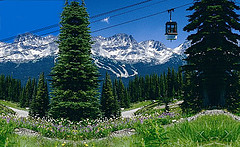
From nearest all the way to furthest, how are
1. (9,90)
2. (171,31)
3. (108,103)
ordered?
1. (171,31)
2. (108,103)
3. (9,90)

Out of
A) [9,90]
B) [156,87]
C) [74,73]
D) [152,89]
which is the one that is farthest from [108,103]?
[9,90]

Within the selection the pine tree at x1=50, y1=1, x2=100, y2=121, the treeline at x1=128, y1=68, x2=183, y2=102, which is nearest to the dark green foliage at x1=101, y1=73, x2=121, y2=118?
the pine tree at x1=50, y1=1, x2=100, y2=121

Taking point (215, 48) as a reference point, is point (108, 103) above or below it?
below

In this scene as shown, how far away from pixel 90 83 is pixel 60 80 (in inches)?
103

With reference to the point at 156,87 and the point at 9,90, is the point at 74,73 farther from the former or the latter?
the point at 9,90

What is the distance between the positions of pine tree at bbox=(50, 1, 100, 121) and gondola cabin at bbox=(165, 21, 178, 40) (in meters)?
7.42

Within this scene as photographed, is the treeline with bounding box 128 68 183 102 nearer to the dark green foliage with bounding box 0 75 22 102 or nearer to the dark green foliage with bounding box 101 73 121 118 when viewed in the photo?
the dark green foliage with bounding box 101 73 121 118

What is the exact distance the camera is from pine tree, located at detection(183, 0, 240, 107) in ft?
61.7

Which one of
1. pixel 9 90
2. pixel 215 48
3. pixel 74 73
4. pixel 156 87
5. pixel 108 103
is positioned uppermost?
pixel 215 48

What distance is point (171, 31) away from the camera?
1498 centimetres

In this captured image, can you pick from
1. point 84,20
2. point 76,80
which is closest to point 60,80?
point 76,80

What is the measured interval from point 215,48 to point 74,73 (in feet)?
39.6

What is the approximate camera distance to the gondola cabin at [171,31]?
14.6m

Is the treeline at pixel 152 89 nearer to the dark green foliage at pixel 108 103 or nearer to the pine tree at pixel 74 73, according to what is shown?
the dark green foliage at pixel 108 103
